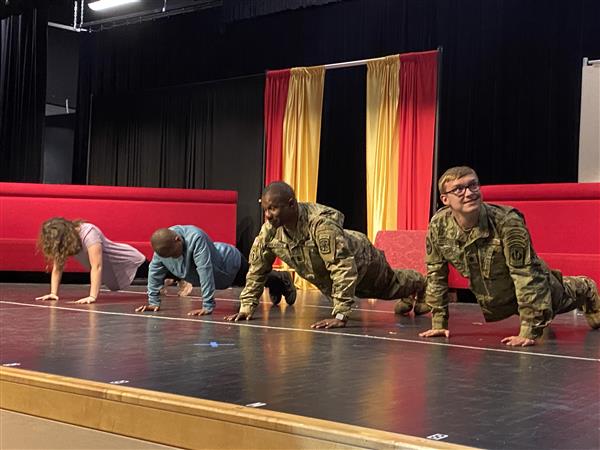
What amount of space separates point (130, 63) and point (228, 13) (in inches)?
107

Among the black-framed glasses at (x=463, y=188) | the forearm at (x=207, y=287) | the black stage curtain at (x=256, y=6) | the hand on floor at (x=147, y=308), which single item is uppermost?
the black stage curtain at (x=256, y=6)

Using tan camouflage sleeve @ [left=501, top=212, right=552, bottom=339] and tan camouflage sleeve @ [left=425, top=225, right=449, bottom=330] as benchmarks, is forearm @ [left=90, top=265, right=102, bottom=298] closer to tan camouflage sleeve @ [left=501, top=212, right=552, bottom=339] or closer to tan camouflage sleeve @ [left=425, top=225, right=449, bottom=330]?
tan camouflage sleeve @ [left=425, top=225, right=449, bottom=330]

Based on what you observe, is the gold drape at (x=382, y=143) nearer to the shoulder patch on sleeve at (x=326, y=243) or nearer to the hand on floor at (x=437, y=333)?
the shoulder patch on sleeve at (x=326, y=243)

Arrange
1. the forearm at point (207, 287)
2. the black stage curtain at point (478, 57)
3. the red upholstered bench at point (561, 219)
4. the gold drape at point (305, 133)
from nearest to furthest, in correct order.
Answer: the forearm at point (207, 287), the red upholstered bench at point (561, 219), the black stage curtain at point (478, 57), the gold drape at point (305, 133)

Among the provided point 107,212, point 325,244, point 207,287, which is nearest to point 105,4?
point 107,212

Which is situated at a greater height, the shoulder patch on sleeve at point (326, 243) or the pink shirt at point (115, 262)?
the shoulder patch on sleeve at point (326, 243)

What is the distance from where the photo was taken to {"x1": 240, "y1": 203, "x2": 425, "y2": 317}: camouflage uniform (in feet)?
13.3

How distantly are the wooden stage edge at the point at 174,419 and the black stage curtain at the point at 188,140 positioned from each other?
8053 mm

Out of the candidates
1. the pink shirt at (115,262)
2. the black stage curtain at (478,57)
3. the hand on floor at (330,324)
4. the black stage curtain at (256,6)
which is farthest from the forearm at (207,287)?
the black stage curtain at (256,6)

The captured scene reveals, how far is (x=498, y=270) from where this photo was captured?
11.6 ft

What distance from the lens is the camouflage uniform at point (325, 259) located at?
406 centimetres

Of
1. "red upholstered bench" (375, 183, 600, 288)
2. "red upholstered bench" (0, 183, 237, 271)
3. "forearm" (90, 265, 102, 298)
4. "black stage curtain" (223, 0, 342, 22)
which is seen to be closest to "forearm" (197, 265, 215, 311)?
"forearm" (90, 265, 102, 298)

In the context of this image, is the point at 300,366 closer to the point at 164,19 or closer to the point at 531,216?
the point at 531,216

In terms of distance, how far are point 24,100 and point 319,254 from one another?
8729 millimetres
